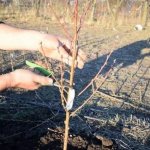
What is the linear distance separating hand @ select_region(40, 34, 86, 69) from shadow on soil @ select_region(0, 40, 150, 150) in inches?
44.6

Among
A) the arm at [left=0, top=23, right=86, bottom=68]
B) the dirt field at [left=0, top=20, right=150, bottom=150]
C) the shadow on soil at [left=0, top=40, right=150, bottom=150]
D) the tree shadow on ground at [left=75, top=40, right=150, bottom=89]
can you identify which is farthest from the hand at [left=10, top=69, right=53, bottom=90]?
the tree shadow on ground at [left=75, top=40, right=150, bottom=89]

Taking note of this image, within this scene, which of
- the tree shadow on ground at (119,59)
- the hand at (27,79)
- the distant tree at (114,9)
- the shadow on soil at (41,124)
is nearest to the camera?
the hand at (27,79)

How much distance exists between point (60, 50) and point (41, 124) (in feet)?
5.20

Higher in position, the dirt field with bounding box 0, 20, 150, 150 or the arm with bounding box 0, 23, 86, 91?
the arm with bounding box 0, 23, 86, 91

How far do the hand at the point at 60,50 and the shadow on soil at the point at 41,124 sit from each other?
113cm

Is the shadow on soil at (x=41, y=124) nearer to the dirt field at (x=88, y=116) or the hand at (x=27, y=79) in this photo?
the dirt field at (x=88, y=116)

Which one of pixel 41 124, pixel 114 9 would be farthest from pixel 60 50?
pixel 114 9

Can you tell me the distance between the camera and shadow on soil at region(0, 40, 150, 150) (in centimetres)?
327

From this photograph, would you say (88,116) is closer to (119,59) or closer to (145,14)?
(119,59)

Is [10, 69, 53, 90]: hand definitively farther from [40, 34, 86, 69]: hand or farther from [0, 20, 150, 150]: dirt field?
[0, 20, 150, 150]: dirt field

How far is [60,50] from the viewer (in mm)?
2229

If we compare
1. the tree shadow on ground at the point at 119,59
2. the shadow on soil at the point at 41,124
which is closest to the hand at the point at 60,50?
the shadow on soil at the point at 41,124

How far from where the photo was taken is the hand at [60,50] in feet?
7.38

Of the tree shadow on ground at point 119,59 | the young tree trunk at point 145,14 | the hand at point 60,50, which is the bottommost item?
the tree shadow on ground at point 119,59
